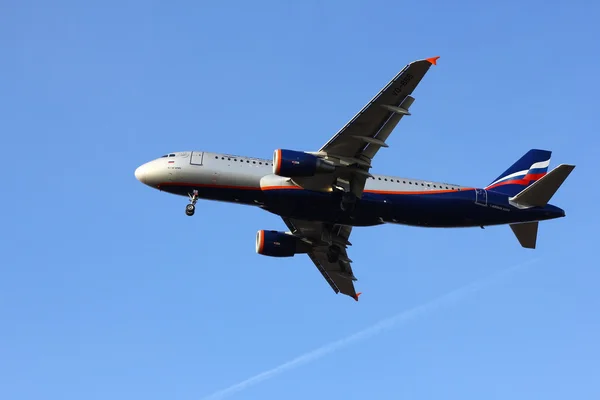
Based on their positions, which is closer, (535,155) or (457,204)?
(457,204)

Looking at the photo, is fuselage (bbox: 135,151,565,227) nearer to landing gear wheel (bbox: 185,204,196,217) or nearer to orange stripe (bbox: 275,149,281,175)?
landing gear wheel (bbox: 185,204,196,217)

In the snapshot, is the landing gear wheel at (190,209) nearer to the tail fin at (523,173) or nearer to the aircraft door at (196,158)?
the aircraft door at (196,158)

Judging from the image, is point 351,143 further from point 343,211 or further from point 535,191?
point 535,191

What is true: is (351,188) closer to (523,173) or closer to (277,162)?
(277,162)

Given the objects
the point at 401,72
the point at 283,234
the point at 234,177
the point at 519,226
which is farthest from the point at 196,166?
the point at 519,226

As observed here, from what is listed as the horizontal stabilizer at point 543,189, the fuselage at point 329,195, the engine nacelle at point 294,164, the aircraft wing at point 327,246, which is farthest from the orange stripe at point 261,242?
the horizontal stabilizer at point 543,189

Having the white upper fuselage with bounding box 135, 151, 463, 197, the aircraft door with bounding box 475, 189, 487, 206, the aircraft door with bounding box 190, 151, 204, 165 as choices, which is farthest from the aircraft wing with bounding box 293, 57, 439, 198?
the aircraft door with bounding box 475, 189, 487, 206

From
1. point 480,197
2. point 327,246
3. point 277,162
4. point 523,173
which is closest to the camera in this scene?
point 277,162

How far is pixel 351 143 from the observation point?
6284cm

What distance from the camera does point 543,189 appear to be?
67.2m

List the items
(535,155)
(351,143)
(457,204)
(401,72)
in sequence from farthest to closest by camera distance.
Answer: (535,155)
(457,204)
(351,143)
(401,72)

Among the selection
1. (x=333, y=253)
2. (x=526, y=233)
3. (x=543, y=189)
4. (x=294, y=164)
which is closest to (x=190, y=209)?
(x=294, y=164)

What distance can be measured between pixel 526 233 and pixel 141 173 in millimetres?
30346

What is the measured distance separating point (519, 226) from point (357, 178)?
1462cm
